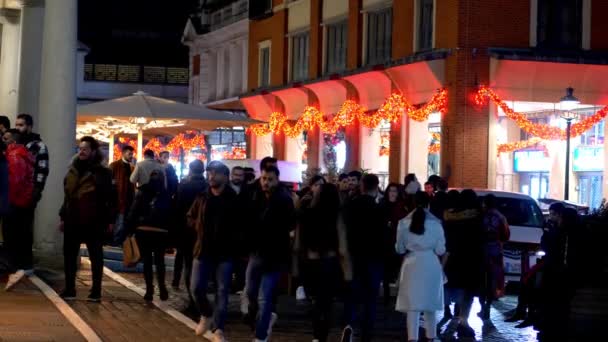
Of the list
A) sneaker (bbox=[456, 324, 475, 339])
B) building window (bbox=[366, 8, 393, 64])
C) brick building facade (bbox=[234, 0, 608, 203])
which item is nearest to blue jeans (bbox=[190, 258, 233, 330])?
sneaker (bbox=[456, 324, 475, 339])

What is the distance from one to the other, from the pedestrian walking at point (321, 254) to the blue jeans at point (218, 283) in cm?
80

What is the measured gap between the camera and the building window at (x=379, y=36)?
36.7 meters

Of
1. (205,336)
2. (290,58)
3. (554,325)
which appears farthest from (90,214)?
(290,58)

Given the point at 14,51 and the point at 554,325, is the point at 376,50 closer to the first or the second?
the point at 14,51

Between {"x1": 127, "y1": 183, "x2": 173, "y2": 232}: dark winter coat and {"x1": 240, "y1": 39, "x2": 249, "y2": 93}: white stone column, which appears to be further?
{"x1": 240, "y1": 39, "x2": 249, "y2": 93}: white stone column

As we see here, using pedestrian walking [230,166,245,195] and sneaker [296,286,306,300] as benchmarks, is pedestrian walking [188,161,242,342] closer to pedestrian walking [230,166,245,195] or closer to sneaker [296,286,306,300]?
pedestrian walking [230,166,245,195]

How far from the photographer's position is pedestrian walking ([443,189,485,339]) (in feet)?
52.7

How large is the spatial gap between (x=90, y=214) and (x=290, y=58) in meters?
28.8

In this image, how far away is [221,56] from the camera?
5350cm

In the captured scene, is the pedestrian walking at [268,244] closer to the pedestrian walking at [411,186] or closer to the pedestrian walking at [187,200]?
the pedestrian walking at [187,200]

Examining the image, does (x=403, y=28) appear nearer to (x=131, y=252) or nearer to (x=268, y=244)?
(x=131, y=252)

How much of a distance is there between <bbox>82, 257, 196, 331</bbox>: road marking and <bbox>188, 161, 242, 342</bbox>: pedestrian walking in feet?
3.17

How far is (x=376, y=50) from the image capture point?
37.7 metres

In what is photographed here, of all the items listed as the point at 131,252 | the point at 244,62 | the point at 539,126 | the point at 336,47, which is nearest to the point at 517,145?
the point at 539,126
